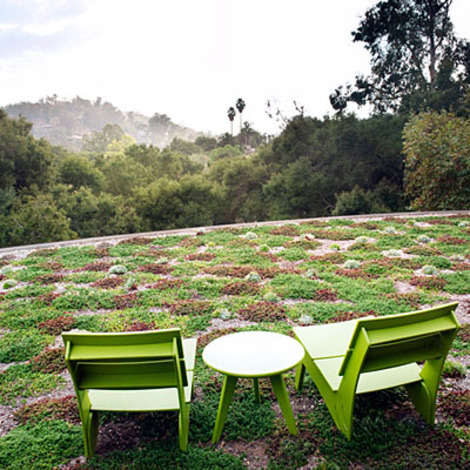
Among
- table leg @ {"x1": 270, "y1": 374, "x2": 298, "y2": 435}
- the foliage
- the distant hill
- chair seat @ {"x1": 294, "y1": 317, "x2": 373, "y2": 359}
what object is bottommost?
the foliage

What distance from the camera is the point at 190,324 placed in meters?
4.54

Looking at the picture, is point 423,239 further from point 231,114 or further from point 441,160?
point 231,114

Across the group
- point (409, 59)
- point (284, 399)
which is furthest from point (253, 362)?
point (409, 59)

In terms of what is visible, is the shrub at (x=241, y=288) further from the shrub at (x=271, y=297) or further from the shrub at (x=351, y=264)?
the shrub at (x=351, y=264)

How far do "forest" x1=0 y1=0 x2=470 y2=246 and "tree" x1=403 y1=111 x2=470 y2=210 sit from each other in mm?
3248

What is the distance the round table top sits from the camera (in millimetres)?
2486

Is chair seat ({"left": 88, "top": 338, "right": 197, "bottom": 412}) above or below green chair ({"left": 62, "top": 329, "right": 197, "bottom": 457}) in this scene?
below

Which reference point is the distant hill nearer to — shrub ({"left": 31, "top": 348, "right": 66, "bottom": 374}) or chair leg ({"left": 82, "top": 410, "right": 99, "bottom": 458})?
shrub ({"left": 31, "top": 348, "right": 66, "bottom": 374})

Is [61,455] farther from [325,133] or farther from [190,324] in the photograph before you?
[325,133]

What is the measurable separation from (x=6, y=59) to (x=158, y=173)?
3580 inches

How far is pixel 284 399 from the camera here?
2.56m

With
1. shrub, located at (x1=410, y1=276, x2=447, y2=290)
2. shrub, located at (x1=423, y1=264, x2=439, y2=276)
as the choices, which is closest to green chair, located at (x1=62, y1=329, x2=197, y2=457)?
shrub, located at (x1=410, y1=276, x2=447, y2=290)

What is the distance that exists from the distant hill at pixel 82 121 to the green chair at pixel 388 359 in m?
137

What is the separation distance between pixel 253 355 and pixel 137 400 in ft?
2.74
